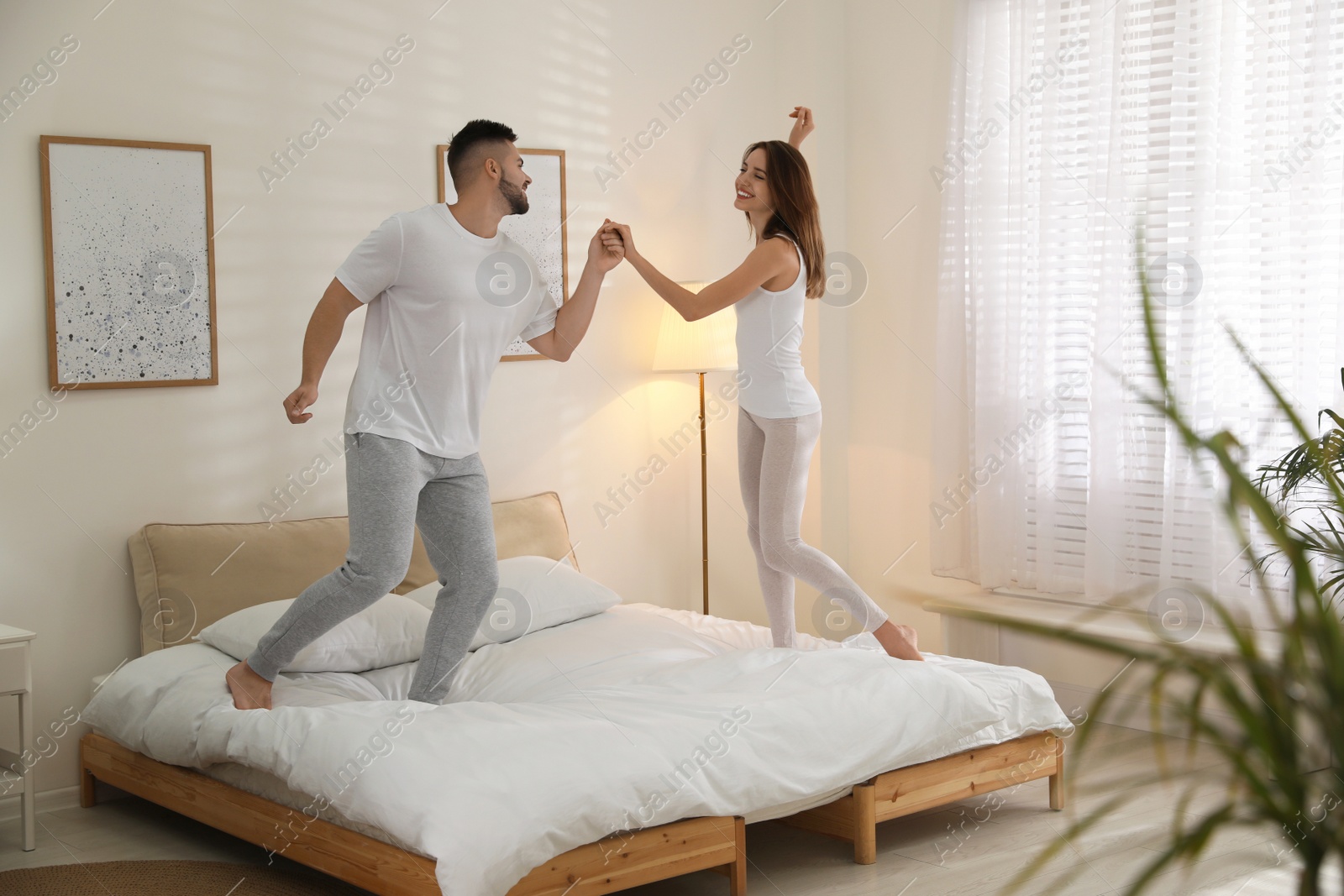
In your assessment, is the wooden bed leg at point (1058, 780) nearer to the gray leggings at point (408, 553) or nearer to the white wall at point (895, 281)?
the white wall at point (895, 281)

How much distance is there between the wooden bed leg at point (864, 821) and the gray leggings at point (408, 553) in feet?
3.17

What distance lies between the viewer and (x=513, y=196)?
9.44 ft

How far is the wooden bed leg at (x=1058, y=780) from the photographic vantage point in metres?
2.99

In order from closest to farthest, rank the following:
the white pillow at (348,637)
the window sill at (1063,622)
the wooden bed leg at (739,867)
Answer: the wooden bed leg at (739,867), the white pillow at (348,637), the window sill at (1063,622)

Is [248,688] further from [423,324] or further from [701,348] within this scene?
[701,348]

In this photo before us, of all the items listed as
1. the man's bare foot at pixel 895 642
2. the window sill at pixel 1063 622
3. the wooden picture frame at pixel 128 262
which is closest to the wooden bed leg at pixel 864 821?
the man's bare foot at pixel 895 642

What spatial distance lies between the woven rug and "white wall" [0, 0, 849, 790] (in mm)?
668

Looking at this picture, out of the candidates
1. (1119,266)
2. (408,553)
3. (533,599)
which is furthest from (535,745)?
(1119,266)

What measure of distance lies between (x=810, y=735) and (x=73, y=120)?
2539mm

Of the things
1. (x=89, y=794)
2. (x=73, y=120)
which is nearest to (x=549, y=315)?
(x=73, y=120)

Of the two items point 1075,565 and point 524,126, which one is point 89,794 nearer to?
point 524,126

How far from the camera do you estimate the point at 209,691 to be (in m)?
2.76

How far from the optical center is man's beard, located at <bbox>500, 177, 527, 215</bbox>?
2.86 meters

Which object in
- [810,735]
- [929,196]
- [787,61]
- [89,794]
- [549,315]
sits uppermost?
[787,61]
